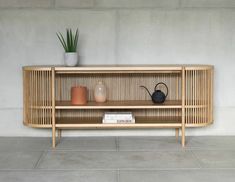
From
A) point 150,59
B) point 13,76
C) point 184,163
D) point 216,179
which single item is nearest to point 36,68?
point 13,76

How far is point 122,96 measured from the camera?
419 cm

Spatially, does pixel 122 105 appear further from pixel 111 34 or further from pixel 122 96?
pixel 111 34

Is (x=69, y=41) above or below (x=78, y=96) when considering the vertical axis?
above

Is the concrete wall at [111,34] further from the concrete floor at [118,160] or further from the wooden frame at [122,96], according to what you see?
the concrete floor at [118,160]

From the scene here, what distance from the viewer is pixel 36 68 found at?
3.77 meters

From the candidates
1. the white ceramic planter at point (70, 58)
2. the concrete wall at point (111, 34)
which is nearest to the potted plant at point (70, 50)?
the white ceramic planter at point (70, 58)

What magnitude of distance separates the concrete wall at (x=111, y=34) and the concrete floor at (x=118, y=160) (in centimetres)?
62

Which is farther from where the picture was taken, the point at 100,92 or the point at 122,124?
the point at 100,92

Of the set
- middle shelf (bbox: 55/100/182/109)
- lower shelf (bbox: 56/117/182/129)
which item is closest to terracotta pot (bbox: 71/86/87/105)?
middle shelf (bbox: 55/100/182/109)

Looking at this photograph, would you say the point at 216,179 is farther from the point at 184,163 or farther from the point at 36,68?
the point at 36,68

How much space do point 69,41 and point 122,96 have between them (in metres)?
0.75

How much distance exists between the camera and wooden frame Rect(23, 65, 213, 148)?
381cm

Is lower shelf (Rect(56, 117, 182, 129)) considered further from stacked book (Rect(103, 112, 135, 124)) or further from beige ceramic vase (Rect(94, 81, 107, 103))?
beige ceramic vase (Rect(94, 81, 107, 103))

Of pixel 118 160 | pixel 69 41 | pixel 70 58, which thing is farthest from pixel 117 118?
pixel 69 41
